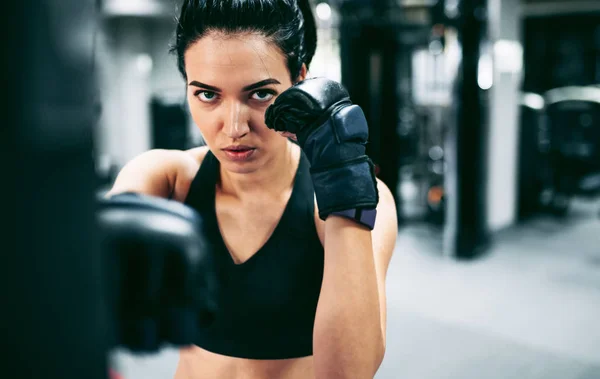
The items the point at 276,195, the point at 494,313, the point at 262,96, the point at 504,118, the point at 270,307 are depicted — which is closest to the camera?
the point at 262,96

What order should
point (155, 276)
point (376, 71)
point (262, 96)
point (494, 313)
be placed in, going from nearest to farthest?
point (155, 276)
point (262, 96)
point (494, 313)
point (376, 71)

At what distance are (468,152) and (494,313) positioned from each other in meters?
1.61

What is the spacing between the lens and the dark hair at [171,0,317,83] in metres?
1.06

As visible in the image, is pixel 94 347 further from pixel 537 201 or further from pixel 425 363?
pixel 537 201

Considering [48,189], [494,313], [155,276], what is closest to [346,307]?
[155,276]

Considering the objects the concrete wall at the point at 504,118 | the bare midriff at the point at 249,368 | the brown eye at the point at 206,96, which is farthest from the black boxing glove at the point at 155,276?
the concrete wall at the point at 504,118

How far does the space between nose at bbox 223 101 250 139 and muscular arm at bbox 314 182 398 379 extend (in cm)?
24

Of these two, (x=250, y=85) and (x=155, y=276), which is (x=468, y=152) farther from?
(x=155, y=276)

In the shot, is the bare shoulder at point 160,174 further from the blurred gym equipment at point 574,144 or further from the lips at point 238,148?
the blurred gym equipment at point 574,144

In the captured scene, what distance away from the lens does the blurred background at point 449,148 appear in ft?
1.26

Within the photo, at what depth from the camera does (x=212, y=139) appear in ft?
3.61

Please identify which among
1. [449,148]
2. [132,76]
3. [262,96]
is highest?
[132,76]

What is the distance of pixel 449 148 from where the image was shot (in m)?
4.92

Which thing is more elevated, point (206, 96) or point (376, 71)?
point (376, 71)
